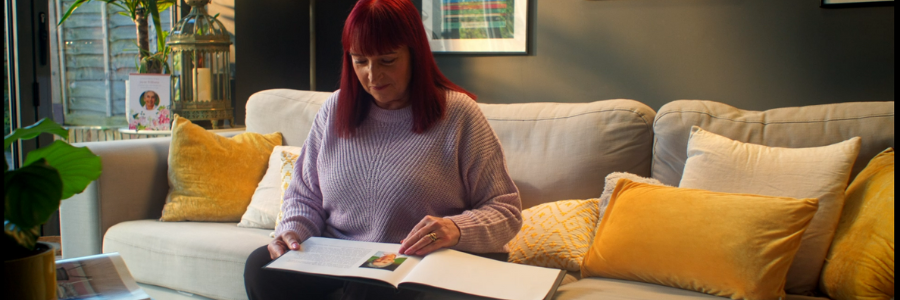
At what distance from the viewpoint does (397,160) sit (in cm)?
146

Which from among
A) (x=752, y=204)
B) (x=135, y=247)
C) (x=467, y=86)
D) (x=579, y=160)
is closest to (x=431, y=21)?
(x=467, y=86)

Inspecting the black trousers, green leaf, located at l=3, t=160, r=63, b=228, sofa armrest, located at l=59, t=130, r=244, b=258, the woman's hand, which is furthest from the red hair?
sofa armrest, located at l=59, t=130, r=244, b=258

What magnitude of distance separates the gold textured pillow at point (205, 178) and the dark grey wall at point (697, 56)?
4.72 feet

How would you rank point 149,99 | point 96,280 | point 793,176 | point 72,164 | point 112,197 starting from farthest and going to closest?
point 149,99
point 112,197
point 793,176
point 96,280
point 72,164

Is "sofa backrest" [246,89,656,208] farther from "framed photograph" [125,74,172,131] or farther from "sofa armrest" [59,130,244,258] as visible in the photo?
"framed photograph" [125,74,172,131]

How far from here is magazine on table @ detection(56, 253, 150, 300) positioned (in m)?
0.97

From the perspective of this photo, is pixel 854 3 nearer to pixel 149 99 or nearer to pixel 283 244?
pixel 283 244

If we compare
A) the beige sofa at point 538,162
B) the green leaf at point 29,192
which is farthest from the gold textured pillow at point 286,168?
the green leaf at point 29,192

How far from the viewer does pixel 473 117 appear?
149 cm

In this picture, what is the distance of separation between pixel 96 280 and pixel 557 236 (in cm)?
102

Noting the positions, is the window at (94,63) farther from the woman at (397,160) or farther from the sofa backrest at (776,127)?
the sofa backrest at (776,127)

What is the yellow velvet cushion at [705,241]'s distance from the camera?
1.31 metres

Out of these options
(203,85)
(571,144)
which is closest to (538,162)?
(571,144)

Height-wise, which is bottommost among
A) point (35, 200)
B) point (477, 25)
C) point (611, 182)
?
point (611, 182)
